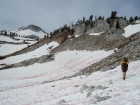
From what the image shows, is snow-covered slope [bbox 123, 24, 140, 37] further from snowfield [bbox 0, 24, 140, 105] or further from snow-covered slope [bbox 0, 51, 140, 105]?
snow-covered slope [bbox 0, 51, 140, 105]

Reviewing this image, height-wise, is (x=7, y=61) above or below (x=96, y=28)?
below

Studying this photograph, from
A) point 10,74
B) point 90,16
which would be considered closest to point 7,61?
point 10,74

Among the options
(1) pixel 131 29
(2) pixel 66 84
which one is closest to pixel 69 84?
(2) pixel 66 84

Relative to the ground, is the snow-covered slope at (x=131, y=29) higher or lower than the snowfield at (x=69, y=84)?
higher

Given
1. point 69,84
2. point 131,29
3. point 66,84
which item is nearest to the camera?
point 69,84

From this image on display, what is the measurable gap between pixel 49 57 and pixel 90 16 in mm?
66869

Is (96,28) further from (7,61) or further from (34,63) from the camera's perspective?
(7,61)

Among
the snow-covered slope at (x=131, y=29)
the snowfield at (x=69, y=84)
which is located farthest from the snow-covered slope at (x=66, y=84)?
the snow-covered slope at (x=131, y=29)

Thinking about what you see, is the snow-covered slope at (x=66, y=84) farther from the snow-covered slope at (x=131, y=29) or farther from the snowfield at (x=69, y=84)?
the snow-covered slope at (x=131, y=29)

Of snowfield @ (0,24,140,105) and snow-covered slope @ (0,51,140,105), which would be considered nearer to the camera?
snowfield @ (0,24,140,105)

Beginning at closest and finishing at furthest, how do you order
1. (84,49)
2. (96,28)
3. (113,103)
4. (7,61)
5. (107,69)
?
1. (113,103)
2. (107,69)
3. (84,49)
4. (7,61)
5. (96,28)

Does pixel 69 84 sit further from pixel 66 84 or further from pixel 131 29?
pixel 131 29

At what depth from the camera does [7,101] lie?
1700 cm

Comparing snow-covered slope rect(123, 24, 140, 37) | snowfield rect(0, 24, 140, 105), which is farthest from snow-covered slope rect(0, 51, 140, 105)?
snow-covered slope rect(123, 24, 140, 37)
